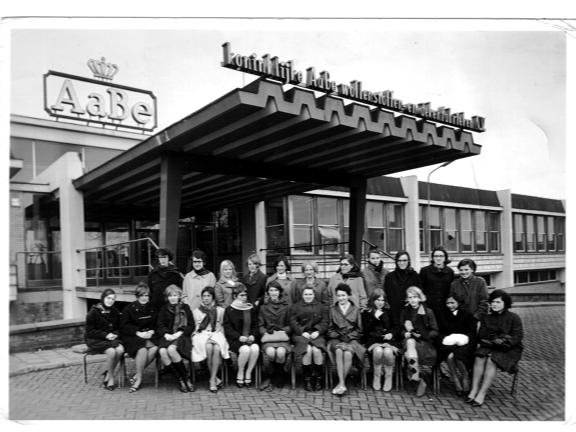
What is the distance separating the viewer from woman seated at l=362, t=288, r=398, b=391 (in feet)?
15.8

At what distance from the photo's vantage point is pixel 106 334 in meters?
5.12

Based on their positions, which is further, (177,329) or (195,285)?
(195,285)

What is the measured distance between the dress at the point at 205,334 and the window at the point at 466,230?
567 inches

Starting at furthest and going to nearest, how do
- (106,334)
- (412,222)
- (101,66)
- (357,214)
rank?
(412,222)
(357,214)
(101,66)
(106,334)

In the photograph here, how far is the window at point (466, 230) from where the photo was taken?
57.1ft

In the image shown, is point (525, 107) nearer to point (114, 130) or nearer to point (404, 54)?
point (404, 54)

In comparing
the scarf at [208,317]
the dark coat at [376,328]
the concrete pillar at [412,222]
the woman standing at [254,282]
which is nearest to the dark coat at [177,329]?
the scarf at [208,317]

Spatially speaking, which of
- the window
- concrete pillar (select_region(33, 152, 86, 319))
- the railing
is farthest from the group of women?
the window

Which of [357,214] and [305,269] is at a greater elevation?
[357,214]

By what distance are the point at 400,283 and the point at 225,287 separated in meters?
2.17

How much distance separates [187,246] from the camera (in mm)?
12836

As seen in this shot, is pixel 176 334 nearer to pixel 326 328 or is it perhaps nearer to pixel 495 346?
pixel 326 328

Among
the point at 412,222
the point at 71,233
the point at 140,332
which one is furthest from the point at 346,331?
the point at 412,222

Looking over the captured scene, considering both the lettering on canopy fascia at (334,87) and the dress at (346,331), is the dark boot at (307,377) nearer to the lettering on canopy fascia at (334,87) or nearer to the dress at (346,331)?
the dress at (346,331)
